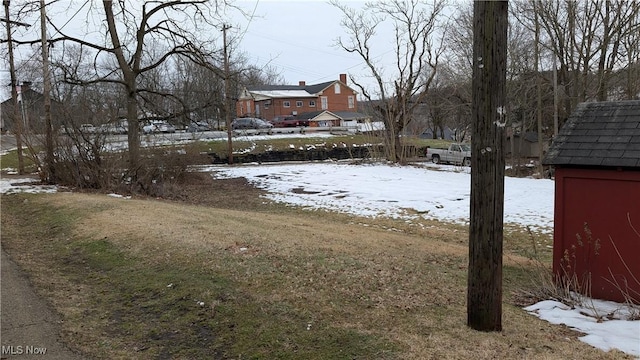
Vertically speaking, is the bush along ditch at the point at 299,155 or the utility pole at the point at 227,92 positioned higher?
the utility pole at the point at 227,92

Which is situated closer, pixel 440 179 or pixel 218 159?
pixel 440 179

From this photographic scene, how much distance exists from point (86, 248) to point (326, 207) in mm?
9210

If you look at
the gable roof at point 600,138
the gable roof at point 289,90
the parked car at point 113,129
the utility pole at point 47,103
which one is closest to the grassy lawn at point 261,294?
the gable roof at point 600,138

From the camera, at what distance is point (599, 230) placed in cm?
657

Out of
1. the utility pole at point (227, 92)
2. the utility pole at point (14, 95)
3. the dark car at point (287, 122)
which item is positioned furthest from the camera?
the dark car at point (287, 122)

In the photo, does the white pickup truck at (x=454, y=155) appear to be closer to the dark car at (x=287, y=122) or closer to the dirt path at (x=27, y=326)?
the dark car at (x=287, y=122)

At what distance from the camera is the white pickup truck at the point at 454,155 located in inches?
1388

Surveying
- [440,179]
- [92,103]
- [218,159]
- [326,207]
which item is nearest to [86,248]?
[326,207]

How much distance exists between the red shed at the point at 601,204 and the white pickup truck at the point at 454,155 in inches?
1123

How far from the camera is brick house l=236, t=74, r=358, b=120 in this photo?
74688 millimetres

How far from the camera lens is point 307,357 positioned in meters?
4.15

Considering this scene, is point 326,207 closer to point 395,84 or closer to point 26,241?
point 26,241

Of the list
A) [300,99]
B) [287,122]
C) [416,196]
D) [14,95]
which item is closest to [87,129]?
[14,95]

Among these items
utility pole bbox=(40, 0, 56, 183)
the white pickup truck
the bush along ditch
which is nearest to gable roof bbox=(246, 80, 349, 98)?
the bush along ditch
